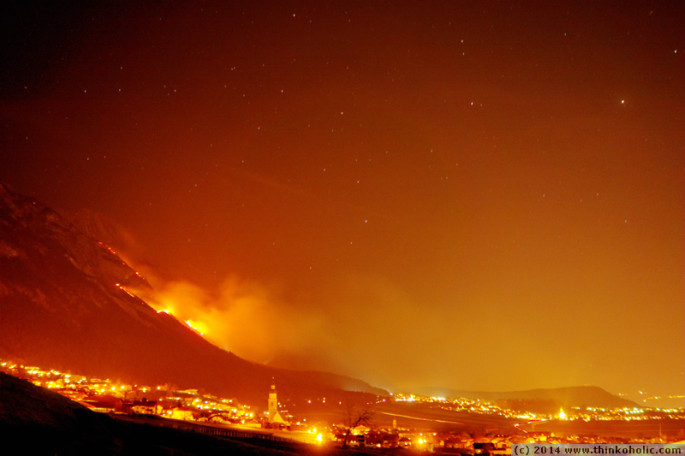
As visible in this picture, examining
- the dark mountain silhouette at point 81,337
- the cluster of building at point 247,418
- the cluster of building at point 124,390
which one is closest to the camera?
the cluster of building at point 247,418

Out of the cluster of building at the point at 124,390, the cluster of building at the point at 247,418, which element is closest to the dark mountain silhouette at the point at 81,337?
the cluster of building at the point at 124,390

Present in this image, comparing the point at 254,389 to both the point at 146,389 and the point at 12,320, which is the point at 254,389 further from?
the point at 12,320

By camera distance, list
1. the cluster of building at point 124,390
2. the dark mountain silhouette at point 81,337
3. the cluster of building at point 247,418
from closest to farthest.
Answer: the cluster of building at point 247,418
the cluster of building at point 124,390
the dark mountain silhouette at point 81,337

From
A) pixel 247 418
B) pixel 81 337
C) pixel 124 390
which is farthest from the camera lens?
pixel 81 337

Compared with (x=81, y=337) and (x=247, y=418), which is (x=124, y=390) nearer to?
(x=247, y=418)

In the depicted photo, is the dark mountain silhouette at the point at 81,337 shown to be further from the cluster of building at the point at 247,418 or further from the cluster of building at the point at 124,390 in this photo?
the cluster of building at the point at 247,418

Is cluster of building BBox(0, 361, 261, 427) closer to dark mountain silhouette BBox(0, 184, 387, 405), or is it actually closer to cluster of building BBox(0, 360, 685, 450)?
cluster of building BBox(0, 360, 685, 450)


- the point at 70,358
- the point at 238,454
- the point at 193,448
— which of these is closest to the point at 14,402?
the point at 193,448

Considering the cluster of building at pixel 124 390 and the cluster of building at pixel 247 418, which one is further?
the cluster of building at pixel 124 390

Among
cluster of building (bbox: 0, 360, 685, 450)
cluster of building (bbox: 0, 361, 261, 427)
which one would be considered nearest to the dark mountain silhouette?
cluster of building (bbox: 0, 361, 261, 427)

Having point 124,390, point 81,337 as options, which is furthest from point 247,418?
point 81,337

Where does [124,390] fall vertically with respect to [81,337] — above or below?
below
